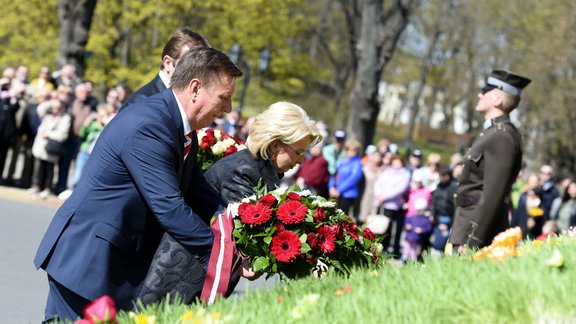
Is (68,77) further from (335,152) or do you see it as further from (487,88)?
(487,88)

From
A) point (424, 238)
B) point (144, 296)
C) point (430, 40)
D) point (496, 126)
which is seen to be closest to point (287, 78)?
point (430, 40)

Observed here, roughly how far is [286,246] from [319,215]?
294 millimetres

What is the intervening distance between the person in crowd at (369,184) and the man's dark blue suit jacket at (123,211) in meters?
12.9

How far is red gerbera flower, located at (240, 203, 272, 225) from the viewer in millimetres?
4508

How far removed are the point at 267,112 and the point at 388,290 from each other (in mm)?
2151

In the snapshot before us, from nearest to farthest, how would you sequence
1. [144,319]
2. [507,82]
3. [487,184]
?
[144,319], [487,184], [507,82]

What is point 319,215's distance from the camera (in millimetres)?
4738

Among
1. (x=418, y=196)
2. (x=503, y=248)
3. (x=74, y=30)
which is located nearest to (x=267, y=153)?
(x=503, y=248)

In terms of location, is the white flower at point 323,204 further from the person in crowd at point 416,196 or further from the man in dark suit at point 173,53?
the person in crowd at point 416,196

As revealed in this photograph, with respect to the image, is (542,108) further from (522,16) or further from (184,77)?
(184,77)

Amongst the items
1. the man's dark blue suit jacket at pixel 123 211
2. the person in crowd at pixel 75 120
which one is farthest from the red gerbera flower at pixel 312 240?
the person in crowd at pixel 75 120

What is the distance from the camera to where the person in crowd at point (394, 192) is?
55.0 ft

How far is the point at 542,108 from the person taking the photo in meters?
41.8

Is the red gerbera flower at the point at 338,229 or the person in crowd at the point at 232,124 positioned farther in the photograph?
the person in crowd at the point at 232,124
